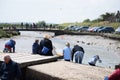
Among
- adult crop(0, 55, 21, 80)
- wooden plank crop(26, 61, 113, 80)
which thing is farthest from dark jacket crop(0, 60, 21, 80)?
wooden plank crop(26, 61, 113, 80)

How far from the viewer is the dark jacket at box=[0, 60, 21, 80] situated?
316 inches

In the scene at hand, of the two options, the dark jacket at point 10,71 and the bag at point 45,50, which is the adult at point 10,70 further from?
the bag at point 45,50

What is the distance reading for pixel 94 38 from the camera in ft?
196

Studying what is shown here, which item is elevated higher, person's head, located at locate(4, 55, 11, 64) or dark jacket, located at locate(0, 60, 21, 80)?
person's head, located at locate(4, 55, 11, 64)

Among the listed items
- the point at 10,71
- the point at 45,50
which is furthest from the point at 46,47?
the point at 10,71

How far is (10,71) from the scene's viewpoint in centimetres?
804

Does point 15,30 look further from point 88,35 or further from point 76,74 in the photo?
point 76,74

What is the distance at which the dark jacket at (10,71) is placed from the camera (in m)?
8.03

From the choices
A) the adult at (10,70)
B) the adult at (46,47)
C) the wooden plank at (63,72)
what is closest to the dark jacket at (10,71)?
the adult at (10,70)

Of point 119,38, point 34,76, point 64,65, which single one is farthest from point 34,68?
point 119,38

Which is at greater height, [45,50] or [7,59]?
[7,59]

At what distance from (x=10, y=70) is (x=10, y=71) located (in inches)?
1.1

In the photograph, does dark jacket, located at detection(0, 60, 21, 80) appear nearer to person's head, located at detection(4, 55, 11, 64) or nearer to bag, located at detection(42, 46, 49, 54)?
person's head, located at detection(4, 55, 11, 64)

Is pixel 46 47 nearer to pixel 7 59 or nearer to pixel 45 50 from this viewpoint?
pixel 45 50
